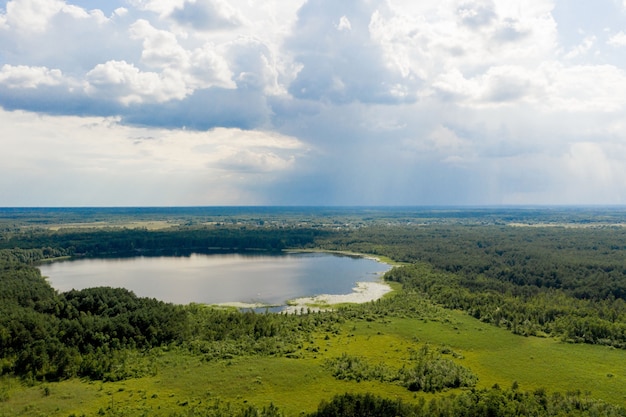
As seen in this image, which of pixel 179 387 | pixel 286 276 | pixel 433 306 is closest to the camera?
pixel 179 387

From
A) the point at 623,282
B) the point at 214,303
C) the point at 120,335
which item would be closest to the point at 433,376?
the point at 120,335

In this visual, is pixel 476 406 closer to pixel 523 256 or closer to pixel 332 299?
pixel 332 299

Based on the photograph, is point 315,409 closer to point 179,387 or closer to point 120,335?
point 179,387

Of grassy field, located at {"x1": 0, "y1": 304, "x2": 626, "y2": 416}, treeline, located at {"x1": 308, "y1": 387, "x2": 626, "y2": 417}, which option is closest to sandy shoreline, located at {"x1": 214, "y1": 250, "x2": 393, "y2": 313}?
grassy field, located at {"x1": 0, "y1": 304, "x2": 626, "y2": 416}

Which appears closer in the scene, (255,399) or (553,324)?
(255,399)

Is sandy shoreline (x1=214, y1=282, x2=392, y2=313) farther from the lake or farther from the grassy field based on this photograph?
the grassy field

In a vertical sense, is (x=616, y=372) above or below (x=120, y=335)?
below

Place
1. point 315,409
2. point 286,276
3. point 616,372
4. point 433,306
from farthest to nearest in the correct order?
point 286,276 → point 433,306 → point 616,372 → point 315,409
